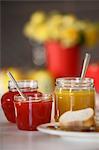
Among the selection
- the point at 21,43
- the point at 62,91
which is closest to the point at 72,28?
the point at 21,43

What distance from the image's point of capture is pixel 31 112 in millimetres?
932

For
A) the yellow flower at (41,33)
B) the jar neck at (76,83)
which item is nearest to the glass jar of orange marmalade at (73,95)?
the jar neck at (76,83)

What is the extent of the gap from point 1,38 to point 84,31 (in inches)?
36.7

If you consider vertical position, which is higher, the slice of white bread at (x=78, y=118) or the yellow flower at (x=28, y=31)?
the yellow flower at (x=28, y=31)

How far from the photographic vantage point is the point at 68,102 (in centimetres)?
94

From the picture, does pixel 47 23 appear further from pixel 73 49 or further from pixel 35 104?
pixel 35 104

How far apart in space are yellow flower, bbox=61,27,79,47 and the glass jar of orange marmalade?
2130 millimetres

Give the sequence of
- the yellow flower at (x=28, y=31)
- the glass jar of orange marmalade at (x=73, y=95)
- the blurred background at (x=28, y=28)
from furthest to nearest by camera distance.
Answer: the blurred background at (x=28, y=28)
the yellow flower at (x=28, y=31)
the glass jar of orange marmalade at (x=73, y=95)

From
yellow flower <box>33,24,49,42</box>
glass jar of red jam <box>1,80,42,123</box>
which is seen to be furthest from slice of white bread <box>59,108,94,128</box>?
yellow flower <box>33,24,49,42</box>

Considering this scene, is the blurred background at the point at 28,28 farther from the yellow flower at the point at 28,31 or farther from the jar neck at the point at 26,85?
the jar neck at the point at 26,85

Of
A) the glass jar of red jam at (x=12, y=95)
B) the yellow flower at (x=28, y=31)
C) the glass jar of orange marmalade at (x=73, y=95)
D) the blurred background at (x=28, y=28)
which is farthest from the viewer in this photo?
the blurred background at (x=28, y=28)

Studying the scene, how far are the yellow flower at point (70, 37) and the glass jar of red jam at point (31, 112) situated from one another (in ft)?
7.03

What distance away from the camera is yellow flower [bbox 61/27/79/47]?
10.2 ft

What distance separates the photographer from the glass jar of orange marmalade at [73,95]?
3.05 ft
